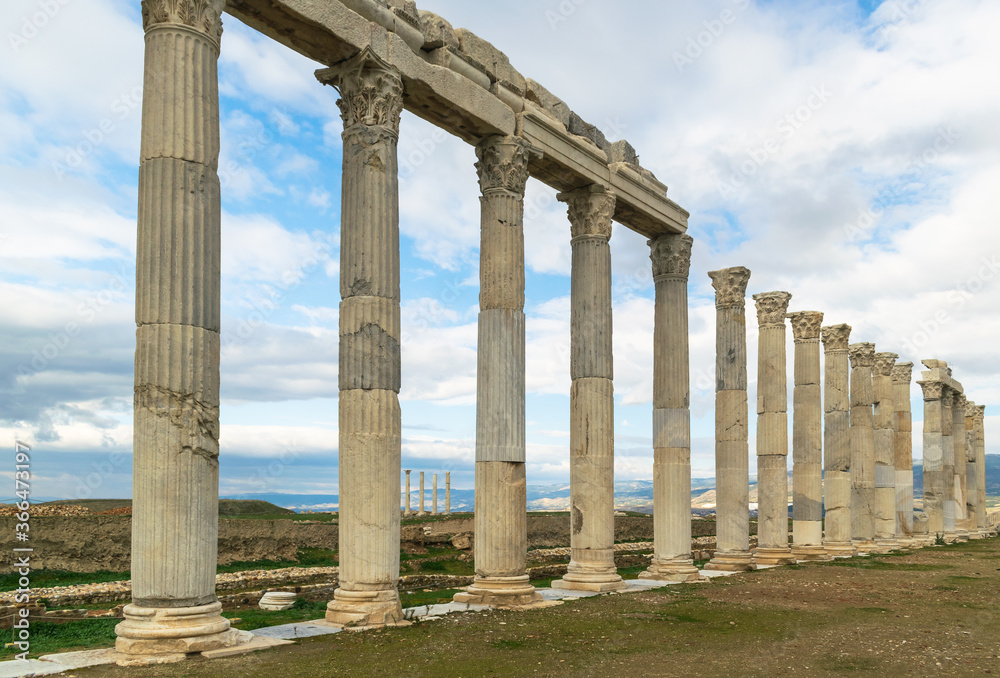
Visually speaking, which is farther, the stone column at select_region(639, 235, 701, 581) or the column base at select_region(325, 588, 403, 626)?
the stone column at select_region(639, 235, 701, 581)

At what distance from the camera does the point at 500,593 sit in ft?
55.1

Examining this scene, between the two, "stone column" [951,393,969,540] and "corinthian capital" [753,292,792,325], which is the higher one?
"corinthian capital" [753,292,792,325]

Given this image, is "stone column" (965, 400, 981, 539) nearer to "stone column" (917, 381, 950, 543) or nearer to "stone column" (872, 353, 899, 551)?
"stone column" (917, 381, 950, 543)

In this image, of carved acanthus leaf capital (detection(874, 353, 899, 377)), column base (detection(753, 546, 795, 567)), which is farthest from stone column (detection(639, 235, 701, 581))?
carved acanthus leaf capital (detection(874, 353, 899, 377))

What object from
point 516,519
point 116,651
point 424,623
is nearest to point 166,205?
point 116,651

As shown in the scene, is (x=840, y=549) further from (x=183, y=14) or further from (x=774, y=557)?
A: (x=183, y=14)

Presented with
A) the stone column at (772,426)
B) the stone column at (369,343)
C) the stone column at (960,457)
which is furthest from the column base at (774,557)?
the stone column at (960,457)

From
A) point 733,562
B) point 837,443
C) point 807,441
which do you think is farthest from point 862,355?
point 733,562

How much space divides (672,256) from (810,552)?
13.3 meters

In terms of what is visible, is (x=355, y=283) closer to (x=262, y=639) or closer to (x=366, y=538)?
(x=366, y=538)

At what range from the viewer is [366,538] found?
14.1 m

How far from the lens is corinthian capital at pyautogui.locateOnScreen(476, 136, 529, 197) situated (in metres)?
18.0

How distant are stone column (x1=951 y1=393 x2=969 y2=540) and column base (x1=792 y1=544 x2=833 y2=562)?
23.0m

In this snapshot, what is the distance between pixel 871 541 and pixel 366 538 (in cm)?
2930
